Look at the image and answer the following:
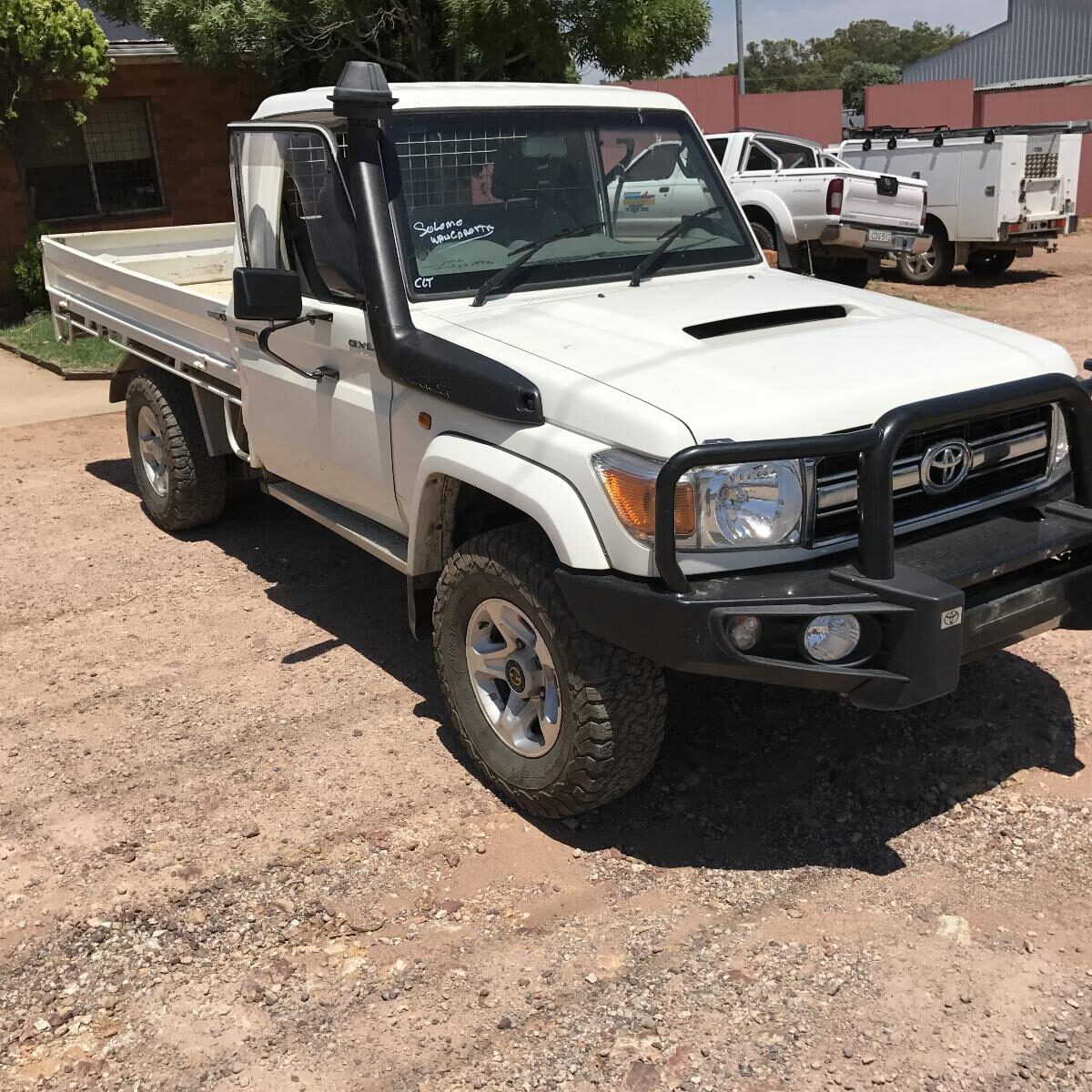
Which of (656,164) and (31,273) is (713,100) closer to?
(31,273)

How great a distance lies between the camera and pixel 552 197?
4.40 m

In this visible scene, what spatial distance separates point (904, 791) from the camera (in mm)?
3906

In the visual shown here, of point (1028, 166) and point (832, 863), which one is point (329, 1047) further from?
point (1028, 166)

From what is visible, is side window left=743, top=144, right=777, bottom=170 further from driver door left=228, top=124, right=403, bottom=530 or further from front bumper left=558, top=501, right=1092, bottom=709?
front bumper left=558, top=501, right=1092, bottom=709

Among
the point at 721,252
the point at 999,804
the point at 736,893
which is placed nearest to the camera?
the point at 736,893

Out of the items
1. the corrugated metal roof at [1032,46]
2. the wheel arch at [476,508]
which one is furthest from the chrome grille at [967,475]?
the corrugated metal roof at [1032,46]

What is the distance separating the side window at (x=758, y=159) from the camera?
14.7 m

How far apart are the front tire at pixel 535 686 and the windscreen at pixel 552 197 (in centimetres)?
109

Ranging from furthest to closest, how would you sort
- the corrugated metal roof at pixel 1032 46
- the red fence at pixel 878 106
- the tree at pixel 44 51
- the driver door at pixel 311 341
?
the corrugated metal roof at pixel 1032 46 < the red fence at pixel 878 106 < the tree at pixel 44 51 < the driver door at pixel 311 341

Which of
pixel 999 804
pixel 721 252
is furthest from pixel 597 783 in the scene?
pixel 721 252

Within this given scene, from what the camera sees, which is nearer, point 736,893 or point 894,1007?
point 894,1007

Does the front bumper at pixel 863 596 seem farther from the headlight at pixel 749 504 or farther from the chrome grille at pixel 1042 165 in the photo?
the chrome grille at pixel 1042 165

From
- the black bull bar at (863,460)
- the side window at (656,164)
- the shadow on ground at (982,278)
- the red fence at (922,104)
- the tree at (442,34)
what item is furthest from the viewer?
the red fence at (922,104)

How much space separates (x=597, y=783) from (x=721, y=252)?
2296 mm
